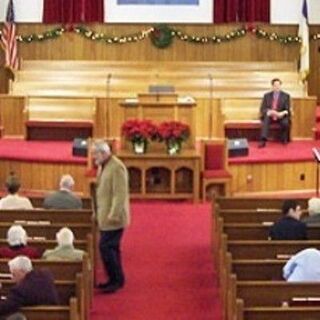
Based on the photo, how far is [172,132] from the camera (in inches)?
521

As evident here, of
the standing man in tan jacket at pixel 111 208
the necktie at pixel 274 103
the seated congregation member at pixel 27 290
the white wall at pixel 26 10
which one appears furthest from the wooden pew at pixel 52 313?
the white wall at pixel 26 10

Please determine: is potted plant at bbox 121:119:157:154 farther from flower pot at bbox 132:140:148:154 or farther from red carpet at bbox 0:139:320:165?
red carpet at bbox 0:139:320:165

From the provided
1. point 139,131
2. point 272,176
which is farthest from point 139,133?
point 272,176

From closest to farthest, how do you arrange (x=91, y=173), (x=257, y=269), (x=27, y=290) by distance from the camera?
(x=27, y=290) → (x=257, y=269) → (x=91, y=173)

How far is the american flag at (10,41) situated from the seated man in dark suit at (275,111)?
16.2 ft

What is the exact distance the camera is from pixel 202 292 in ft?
30.1

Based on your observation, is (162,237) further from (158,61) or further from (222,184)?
(158,61)

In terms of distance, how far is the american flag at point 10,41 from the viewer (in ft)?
60.7

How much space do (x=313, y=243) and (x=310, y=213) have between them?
1062mm

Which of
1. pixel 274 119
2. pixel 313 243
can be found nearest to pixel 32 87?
pixel 274 119

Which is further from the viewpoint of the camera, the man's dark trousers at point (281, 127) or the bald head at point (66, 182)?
the man's dark trousers at point (281, 127)

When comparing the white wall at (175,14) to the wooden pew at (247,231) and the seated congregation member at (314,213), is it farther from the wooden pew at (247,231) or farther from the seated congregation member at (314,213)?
the wooden pew at (247,231)

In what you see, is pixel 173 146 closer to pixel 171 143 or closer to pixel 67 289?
pixel 171 143

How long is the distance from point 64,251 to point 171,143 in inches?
208
